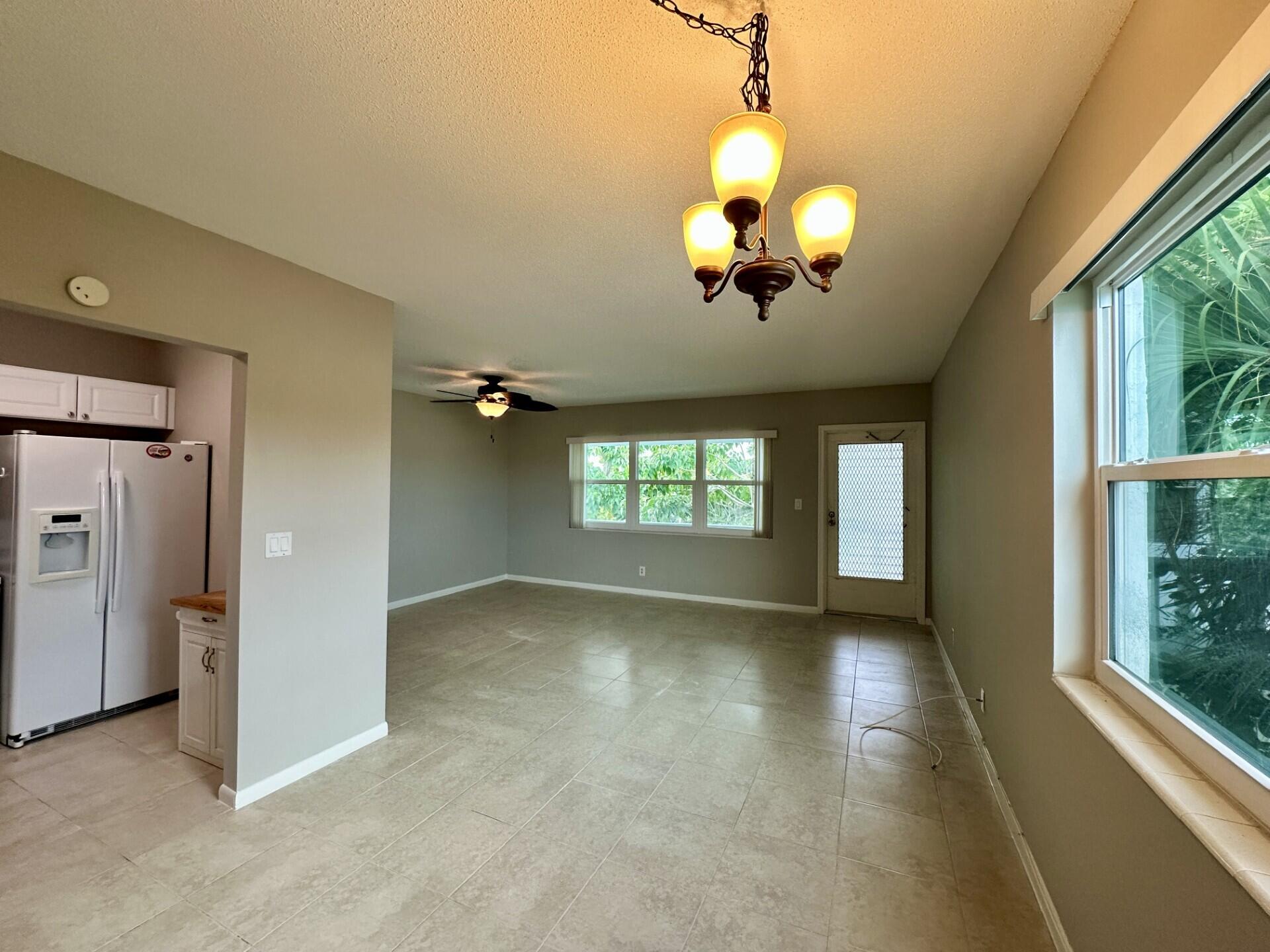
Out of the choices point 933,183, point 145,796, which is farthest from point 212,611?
point 933,183

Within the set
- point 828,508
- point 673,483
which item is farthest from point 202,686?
point 828,508

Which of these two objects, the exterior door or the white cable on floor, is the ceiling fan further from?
the white cable on floor

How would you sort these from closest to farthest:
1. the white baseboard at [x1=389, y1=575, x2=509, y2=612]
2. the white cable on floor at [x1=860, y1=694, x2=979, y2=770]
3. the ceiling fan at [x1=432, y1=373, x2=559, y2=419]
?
the white cable on floor at [x1=860, y1=694, x2=979, y2=770] < the ceiling fan at [x1=432, y1=373, x2=559, y2=419] < the white baseboard at [x1=389, y1=575, x2=509, y2=612]

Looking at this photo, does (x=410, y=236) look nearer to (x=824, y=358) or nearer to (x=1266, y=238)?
(x=1266, y=238)

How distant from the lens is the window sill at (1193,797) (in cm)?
82

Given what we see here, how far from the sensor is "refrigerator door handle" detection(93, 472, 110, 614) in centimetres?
304

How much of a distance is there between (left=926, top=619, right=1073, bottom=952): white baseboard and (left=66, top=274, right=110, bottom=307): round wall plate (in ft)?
12.3

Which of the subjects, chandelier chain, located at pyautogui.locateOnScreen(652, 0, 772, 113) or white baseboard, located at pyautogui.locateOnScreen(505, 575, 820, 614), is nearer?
chandelier chain, located at pyautogui.locateOnScreen(652, 0, 772, 113)

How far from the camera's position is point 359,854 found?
1.94m

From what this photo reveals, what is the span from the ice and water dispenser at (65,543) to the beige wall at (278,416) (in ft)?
5.36

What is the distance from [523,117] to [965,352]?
2905 mm

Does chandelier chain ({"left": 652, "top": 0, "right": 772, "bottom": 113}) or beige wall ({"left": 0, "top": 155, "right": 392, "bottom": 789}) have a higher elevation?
chandelier chain ({"left": 652, "top": 0, "right": 772, "bottom": 113})

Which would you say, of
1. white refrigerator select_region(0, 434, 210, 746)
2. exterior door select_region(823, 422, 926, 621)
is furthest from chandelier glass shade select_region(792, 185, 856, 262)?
exterior door select_region(823, 422, 926, 621)

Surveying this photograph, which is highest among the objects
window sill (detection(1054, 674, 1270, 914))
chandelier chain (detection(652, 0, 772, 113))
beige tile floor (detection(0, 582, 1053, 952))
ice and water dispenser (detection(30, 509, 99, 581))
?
chandelier chain (detection(652, 0, 772, 113))
